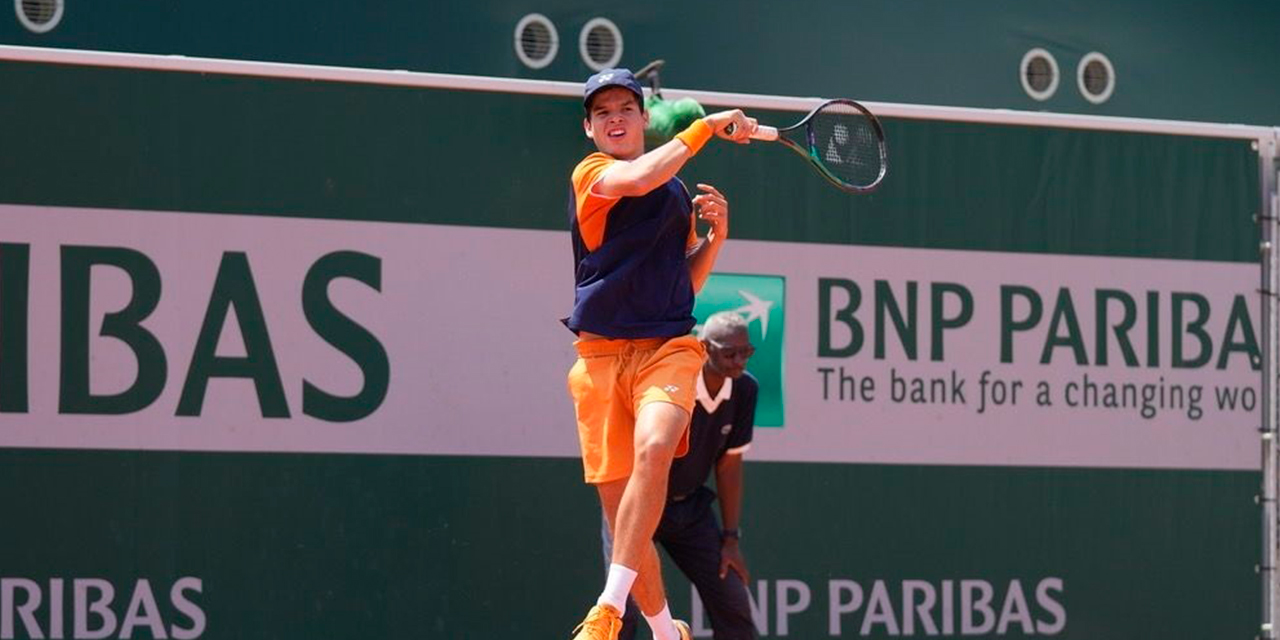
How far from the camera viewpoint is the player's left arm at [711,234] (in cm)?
621

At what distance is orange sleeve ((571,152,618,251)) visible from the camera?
6004 millimetres

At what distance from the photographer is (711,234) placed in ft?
21.0

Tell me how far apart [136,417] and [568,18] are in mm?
2810

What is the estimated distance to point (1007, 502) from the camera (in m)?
8.71

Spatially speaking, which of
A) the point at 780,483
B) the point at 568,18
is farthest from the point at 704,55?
the point at 780,483

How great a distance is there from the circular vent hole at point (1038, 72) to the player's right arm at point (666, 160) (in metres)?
4.41

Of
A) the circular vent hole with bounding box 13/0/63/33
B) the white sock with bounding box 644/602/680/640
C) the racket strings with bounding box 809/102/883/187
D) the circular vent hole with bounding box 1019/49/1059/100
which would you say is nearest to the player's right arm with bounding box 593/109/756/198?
the racket strings with bounding box 809/102/883/187

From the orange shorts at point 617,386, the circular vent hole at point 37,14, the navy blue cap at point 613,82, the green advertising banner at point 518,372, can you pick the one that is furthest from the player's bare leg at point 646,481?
the circular vent hole at point 37,14

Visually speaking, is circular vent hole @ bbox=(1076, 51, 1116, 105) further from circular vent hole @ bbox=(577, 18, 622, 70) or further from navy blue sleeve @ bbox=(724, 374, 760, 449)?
navy blue sleeve @ bbox=(724, 374, 760, 449)

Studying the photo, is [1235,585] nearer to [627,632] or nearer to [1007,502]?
[1007,502]

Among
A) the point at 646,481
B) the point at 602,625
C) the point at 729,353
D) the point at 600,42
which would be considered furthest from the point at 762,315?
the point at 602,625

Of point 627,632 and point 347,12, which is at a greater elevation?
point 347,12

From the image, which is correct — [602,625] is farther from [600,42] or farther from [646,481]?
[600,42]

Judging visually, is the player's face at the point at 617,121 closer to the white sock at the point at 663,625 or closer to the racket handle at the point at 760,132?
the racket handle at the point at 760,132
